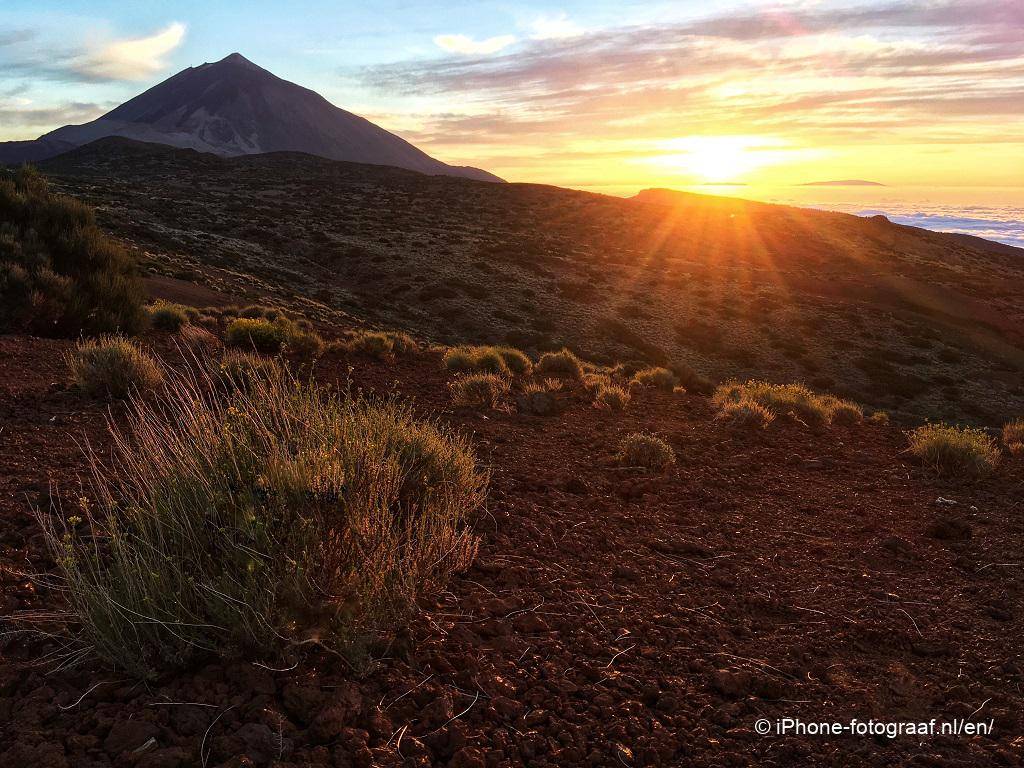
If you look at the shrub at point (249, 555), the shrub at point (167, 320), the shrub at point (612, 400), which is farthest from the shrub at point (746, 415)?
the shrub at point (167, 320)

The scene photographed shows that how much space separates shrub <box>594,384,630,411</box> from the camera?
386 inches

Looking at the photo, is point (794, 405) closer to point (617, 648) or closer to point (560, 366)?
point (560, 366)

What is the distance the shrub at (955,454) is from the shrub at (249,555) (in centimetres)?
640

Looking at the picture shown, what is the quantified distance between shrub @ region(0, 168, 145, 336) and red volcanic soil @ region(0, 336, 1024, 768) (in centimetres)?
386

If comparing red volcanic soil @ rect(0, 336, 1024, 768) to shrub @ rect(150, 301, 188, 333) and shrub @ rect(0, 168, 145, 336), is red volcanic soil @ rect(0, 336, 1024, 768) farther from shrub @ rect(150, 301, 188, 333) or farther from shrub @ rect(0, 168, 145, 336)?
shrub @ rect(150, 301, 188, 333)

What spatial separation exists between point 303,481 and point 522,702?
61.6 inches

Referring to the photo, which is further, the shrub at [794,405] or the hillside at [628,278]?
the hillside at [628,278]

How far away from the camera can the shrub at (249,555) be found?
2.81 m

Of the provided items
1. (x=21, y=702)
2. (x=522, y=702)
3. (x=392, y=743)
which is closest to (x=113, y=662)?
(x=21, y=702)

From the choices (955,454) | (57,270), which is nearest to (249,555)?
(955,454)

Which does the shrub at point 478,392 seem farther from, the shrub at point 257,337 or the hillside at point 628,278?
the hillside at point 628,278

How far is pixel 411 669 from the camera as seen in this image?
2992mm

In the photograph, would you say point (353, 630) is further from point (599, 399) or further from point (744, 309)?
point (744, 309)

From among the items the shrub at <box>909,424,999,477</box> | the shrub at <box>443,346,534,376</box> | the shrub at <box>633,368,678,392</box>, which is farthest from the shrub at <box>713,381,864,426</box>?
the shrub at <box>443,346,534,376</box>
